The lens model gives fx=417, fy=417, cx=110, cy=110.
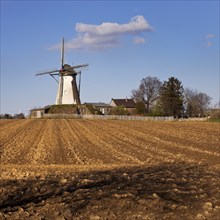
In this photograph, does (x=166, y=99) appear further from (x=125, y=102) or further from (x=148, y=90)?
(x=125, y=102)

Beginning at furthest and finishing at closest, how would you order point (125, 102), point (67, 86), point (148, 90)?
1. point (125, 102)
2. point (148, 90)
3. point (67, 86)

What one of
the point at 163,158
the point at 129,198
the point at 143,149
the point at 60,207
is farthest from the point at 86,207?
the point at 143,149

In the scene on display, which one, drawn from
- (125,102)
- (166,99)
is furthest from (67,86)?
(125,102)

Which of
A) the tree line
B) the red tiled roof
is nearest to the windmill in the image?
the tree line

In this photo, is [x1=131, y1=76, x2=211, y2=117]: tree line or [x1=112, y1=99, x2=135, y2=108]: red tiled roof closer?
[x1=131, y1=76, x2=211, y2=117]: tree line

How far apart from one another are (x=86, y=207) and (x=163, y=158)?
1157cm

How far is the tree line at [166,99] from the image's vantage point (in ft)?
332

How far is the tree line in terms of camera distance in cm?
10131

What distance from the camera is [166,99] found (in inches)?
3996

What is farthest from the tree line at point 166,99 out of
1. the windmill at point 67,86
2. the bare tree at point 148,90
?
the windmill at point 67,86

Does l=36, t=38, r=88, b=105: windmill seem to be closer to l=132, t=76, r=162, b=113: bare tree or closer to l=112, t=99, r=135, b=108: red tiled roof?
l=132, t=76, r=162, b=113: bare tree

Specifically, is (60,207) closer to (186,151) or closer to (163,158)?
(163,158)

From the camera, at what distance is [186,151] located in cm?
2211

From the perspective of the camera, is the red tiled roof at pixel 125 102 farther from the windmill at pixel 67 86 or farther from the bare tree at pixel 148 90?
the windmill at pixel 67 86
